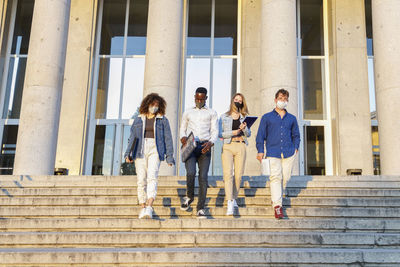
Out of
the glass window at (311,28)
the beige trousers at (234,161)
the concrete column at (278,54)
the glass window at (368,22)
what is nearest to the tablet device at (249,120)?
the beige trousers at (234,161)

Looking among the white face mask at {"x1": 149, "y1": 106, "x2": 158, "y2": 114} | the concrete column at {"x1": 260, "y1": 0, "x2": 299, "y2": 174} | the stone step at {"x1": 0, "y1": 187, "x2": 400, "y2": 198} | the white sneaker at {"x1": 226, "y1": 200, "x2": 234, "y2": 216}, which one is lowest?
the white sneaker at {"x1": 226, "y1": 200, "x2": 234, "y2": 216}

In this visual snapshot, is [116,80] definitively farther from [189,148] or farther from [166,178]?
[189,148]

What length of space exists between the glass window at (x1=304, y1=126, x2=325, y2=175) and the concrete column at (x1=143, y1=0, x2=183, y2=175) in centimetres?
625

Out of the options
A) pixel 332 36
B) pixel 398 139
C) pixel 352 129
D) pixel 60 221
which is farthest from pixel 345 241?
pixel 332 36

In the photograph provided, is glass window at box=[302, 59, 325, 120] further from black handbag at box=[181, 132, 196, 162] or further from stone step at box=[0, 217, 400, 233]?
stone step at box=[0, 217, 400, 233]

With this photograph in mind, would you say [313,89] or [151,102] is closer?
[151,102]

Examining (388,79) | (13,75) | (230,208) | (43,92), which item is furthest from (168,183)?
(13,75)

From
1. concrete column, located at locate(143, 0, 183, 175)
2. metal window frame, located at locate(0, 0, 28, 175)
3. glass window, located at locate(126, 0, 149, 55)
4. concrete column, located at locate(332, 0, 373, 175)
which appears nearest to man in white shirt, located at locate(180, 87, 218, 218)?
concrete column, located at locate(143, 0, 183, 175)

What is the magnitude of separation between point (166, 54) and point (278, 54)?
10.2 ft

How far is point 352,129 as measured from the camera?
51.9 ft

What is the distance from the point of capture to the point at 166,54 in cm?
1225

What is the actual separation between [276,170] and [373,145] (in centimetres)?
1097

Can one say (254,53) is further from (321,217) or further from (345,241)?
(345,241)

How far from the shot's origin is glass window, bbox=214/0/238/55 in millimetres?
17344
